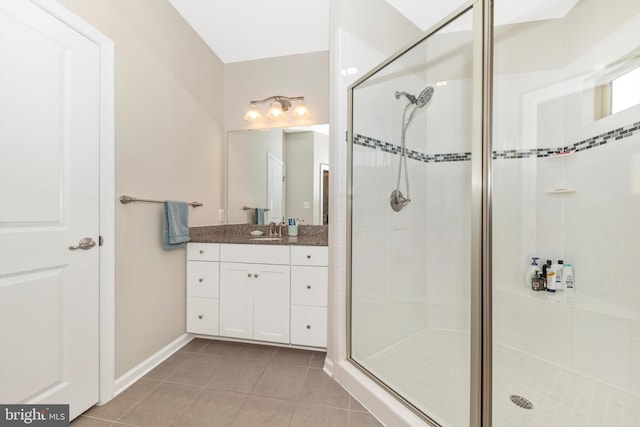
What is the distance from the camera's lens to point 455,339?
1.52 meters

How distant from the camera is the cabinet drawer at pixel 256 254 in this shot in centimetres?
199

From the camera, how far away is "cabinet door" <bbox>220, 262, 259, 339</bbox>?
80.2 inches

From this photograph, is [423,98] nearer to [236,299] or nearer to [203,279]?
[236,299]

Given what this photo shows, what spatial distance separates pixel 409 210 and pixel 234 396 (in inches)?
62.8

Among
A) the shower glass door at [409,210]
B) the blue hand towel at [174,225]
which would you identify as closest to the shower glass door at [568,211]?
the shower glass door at [409,210]

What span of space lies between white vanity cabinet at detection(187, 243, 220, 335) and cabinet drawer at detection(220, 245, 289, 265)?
0.29 feet

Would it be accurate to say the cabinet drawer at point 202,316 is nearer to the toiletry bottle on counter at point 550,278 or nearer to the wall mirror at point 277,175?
the wall mirror at point 277,175

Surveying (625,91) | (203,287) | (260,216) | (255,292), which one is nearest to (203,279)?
(203,287)

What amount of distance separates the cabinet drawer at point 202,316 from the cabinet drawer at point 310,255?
2.47 feet

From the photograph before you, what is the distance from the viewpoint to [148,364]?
1751 mm

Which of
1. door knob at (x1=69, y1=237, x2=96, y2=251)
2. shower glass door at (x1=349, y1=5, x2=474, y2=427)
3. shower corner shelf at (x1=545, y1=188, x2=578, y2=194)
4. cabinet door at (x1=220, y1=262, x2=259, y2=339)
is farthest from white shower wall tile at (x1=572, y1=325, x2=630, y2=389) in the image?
door knob at (x1=69, y1=237, x2=96, y2=251)

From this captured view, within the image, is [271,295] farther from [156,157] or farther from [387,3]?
[387,3]

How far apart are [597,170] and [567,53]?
0.77 metres

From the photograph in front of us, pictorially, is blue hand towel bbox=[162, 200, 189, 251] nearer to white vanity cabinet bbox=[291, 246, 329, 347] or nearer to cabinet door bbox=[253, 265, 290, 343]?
cabinet door bbox=[253, 265, 290, 343]
